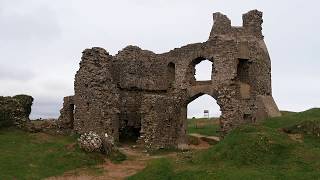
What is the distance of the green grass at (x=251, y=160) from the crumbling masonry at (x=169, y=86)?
833 cm

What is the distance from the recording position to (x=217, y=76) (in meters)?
33.0

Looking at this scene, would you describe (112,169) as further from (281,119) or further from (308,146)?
(281,119)

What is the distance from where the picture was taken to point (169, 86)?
36.8 metres

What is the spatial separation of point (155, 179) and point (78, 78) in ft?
50.2

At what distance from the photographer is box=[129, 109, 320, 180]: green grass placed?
61.3 feet

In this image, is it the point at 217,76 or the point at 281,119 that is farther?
the point at 217,76

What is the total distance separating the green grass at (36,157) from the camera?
858 inches

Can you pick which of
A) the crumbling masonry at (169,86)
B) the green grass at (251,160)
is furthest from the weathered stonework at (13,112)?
the green grass at (251,160)

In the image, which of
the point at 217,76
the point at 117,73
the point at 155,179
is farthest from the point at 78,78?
the point at 155,179

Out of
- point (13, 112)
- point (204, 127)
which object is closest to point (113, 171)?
point (13, 112)

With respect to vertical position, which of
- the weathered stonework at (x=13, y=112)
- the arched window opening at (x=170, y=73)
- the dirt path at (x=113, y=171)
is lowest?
the dirt path at (x=113, y=171)

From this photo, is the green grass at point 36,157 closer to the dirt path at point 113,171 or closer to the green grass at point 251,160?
the dirt path at point 113,171

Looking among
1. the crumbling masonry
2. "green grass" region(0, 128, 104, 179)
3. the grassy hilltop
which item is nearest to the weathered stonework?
"green grass" region(0, 128, 104, 179)

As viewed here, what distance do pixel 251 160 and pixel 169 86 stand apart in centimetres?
1700
